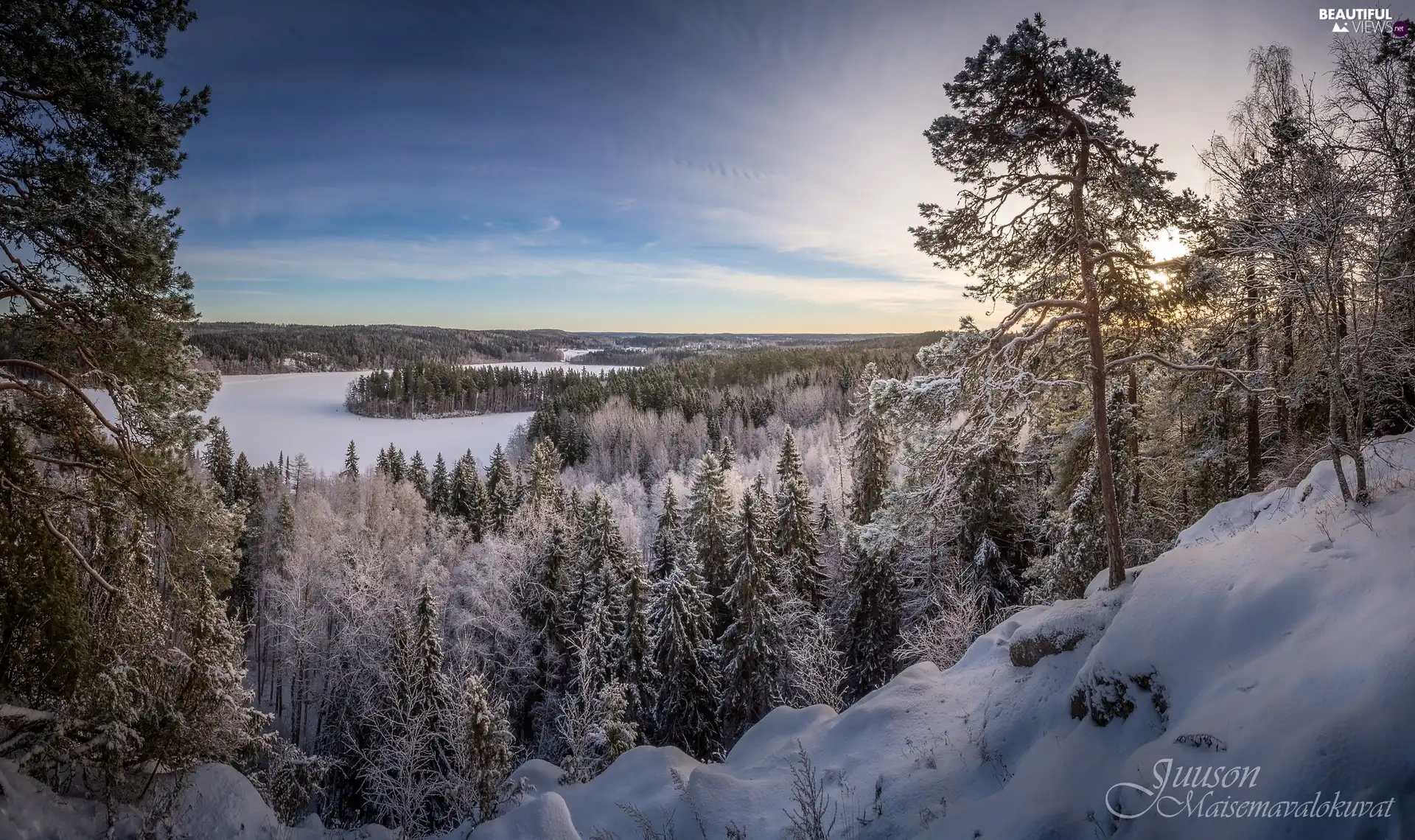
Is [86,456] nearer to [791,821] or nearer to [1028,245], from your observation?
[791,821]

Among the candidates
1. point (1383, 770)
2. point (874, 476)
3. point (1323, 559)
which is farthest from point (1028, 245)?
point (874, 476)

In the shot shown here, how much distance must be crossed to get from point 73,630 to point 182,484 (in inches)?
74.4

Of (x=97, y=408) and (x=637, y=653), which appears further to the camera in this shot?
(x=637, y=653)

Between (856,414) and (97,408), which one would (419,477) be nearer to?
(856,414)

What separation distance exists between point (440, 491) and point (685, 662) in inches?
1530

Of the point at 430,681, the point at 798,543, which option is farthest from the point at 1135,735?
the point at 798,543

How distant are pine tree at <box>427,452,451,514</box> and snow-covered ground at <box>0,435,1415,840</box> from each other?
43.2 meters

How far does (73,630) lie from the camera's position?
19.9 feet

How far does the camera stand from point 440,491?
52750mm

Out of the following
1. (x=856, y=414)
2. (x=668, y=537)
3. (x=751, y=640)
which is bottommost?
(x=751, y=640)

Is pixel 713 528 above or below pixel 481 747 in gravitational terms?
above

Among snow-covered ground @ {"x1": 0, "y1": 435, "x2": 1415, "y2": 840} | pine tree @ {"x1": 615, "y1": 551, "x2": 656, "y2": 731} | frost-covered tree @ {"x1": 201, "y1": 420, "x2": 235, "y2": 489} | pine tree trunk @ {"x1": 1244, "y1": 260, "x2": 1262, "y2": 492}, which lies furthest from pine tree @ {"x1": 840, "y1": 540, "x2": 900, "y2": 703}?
frost-covered tree @ {"x1": 201, "y1": 420, "x2": 235, "y2": 489}

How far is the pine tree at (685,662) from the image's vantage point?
70.4 ft

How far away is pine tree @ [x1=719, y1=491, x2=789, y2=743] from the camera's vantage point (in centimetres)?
2162
